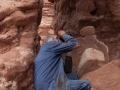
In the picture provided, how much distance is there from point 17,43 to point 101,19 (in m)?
3.94

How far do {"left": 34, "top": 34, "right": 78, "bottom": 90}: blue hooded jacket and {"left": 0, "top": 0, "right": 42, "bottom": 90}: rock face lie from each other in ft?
0.51

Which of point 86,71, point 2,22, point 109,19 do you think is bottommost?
point 86,71

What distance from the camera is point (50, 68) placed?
8.92ft

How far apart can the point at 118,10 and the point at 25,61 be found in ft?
13.9

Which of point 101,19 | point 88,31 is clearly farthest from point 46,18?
point 88,31

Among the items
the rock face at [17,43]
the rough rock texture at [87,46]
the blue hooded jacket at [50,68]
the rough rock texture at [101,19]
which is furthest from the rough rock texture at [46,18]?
the blue hooded jacket at [50,68]

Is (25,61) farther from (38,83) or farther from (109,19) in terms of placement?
(109,19)

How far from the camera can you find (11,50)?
2.98 m

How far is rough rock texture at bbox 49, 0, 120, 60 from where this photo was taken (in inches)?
254

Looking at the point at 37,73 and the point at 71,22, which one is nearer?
the point at 37,73

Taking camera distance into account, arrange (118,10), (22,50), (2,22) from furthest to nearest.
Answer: (118,10)
(2,22)
(22,50)

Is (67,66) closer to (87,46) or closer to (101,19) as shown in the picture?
(87,46)

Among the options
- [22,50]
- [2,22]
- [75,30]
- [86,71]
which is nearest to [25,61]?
[22,50]

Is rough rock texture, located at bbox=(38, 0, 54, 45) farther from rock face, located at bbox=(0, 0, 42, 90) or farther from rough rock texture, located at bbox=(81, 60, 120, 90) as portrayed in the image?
rock face, located at bbox=(0, 0, 42, 90)
